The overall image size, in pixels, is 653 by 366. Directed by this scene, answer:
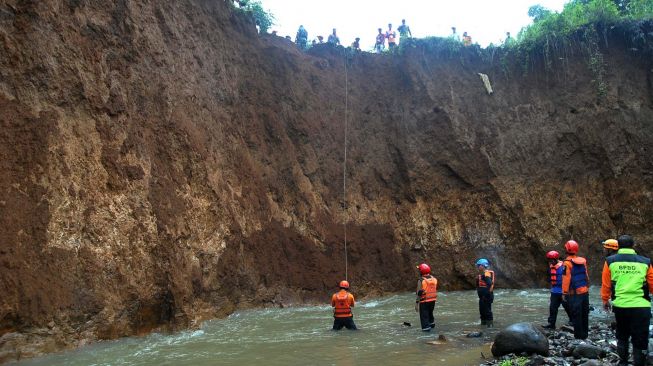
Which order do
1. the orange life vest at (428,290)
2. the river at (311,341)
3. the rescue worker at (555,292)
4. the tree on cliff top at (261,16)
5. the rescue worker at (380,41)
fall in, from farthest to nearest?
the rescue worker at (380,41) → the tree on cliff top at (261,16) → the orange life vest at (428,290) → the rescue worker at (555,292) → the river at (311,341)

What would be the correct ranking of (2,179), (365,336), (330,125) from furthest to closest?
(330,125) → (365,336) → (2,179)

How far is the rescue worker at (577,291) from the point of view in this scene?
759 cm

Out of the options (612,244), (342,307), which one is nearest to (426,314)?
(342,307)

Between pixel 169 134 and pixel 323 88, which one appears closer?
pixel 169 134

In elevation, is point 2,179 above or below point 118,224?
above

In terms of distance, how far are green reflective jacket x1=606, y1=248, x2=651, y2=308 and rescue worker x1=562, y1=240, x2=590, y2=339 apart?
178 cm

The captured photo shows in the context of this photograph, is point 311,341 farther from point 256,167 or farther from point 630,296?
point 256,167

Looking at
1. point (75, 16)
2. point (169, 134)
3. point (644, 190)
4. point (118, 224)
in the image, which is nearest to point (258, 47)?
point (169, 134)

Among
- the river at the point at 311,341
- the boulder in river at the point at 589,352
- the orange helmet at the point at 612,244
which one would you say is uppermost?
the orange helmet at the point at 612,244

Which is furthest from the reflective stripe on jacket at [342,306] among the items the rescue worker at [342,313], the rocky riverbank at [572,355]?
the rocky riverbank at [572,355]

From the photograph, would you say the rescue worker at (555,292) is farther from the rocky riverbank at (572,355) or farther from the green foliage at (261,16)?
the green foliage at (261,16)

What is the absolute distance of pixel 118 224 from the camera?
9180 mm

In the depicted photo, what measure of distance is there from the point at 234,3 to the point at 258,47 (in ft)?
4.95

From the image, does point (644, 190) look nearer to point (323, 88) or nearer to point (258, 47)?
point (323, 88)
